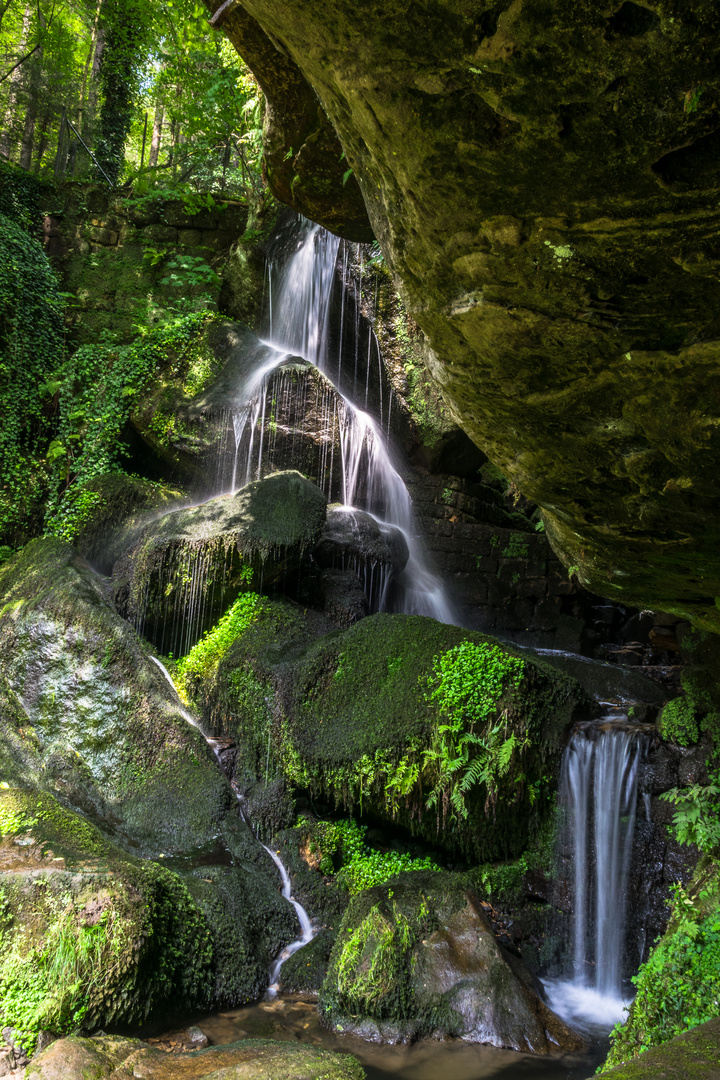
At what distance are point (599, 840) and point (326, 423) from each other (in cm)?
661

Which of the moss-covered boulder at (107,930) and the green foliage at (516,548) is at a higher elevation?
the green foliage at (516,548)

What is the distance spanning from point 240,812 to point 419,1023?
2589 mm

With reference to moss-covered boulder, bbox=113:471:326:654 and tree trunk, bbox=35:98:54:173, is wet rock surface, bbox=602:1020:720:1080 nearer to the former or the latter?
moss-covered boulder, bbox=113:471:326:654

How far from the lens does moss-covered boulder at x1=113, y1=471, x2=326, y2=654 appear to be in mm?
8062

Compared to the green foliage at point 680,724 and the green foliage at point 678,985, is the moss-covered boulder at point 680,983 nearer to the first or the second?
the green foliage at point 678,985

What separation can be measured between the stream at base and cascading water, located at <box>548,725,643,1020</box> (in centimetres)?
97

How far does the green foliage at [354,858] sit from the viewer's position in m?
6.22

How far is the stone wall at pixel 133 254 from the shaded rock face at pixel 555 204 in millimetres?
10532

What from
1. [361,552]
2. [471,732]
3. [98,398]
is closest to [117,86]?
[98,398]

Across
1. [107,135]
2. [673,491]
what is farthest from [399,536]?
[107,135]

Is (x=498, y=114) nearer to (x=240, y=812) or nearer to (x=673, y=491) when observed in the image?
(x=673, y=491)

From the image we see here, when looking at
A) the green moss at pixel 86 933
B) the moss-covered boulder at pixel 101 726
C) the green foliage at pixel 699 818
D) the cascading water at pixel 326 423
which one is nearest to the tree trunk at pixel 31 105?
the cascading water at pixel 326 423

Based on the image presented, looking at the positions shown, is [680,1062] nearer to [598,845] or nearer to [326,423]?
[598,845]

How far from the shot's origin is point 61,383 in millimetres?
11125
